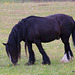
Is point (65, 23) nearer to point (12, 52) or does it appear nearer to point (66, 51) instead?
point (66, 51)

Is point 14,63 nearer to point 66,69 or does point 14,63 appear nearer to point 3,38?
point 66,69

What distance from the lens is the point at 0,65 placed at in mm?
7230

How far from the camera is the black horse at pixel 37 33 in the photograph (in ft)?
22.4

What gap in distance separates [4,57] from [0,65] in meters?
1.39

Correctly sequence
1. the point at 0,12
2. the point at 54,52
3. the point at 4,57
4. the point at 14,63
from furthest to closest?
the point at 0,12
the point at 54,52
the point at 4,57
the point at 14,63

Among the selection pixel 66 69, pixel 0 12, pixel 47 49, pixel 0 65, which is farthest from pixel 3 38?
pixel 0 12

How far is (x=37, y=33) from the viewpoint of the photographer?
7078mm

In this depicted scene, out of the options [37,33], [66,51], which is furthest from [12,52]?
[66,51]

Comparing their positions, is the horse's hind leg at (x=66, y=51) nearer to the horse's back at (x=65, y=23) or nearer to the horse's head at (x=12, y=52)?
the horse's back at (x=65, y=23)

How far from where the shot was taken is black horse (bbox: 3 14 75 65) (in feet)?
22.4

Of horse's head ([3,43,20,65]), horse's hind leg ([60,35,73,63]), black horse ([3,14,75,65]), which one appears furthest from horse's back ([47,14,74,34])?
horse's head ([3,43,20,65])

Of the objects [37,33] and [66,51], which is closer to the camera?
[37,33]

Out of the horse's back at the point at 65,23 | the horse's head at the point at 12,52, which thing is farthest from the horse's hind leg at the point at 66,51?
the horse's head at the point at 12,52

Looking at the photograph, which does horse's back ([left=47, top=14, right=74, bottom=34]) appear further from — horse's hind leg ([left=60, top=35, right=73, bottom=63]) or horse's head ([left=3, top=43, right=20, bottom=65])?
horse's head ([left=3, top=43, right=20, bottom=65])
